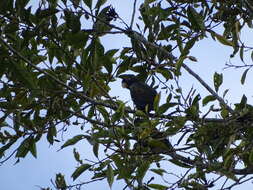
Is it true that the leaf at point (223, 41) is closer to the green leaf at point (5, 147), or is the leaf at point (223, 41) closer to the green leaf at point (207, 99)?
the green leaf at point (207, 99)

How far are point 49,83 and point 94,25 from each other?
0.55 metres

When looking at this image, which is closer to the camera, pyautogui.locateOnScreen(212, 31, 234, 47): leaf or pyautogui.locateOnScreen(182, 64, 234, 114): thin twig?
pyautogui.locateOnScreen(182, 64, 234, 114): thin twig

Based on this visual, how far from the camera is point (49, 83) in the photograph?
13.8ft

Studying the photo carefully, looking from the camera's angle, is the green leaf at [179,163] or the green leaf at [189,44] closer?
the green leaf at [179,163]

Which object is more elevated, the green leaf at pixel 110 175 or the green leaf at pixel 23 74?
the green leaf at pixel 23 74

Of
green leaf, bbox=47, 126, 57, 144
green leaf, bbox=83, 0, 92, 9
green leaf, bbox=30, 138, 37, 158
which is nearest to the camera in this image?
green leaf, bbox=83, 0, 92, 9

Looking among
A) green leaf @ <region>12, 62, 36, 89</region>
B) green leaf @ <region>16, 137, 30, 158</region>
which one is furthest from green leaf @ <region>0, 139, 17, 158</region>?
green leaf @ <region>12, 62, 36, 89</region>

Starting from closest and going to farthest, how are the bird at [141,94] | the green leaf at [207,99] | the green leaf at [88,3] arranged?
the green leaf at [88,3], the green leaf at [207,99], the bird at [141,94]

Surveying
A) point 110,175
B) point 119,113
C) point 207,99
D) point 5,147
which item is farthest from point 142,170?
point 5,147

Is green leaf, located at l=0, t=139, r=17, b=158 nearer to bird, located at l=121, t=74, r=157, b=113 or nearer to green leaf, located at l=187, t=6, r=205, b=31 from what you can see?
green leaf, located at l=187, t=6, r=205, b=31

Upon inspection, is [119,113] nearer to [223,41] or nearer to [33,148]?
[33,148]

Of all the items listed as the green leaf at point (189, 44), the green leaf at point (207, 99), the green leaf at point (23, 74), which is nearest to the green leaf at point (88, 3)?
the green leaf at point (23, 74)

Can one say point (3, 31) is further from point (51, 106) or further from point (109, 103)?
point (109, 103)

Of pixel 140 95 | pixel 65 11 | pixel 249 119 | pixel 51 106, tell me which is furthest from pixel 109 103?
pixel 140 95
